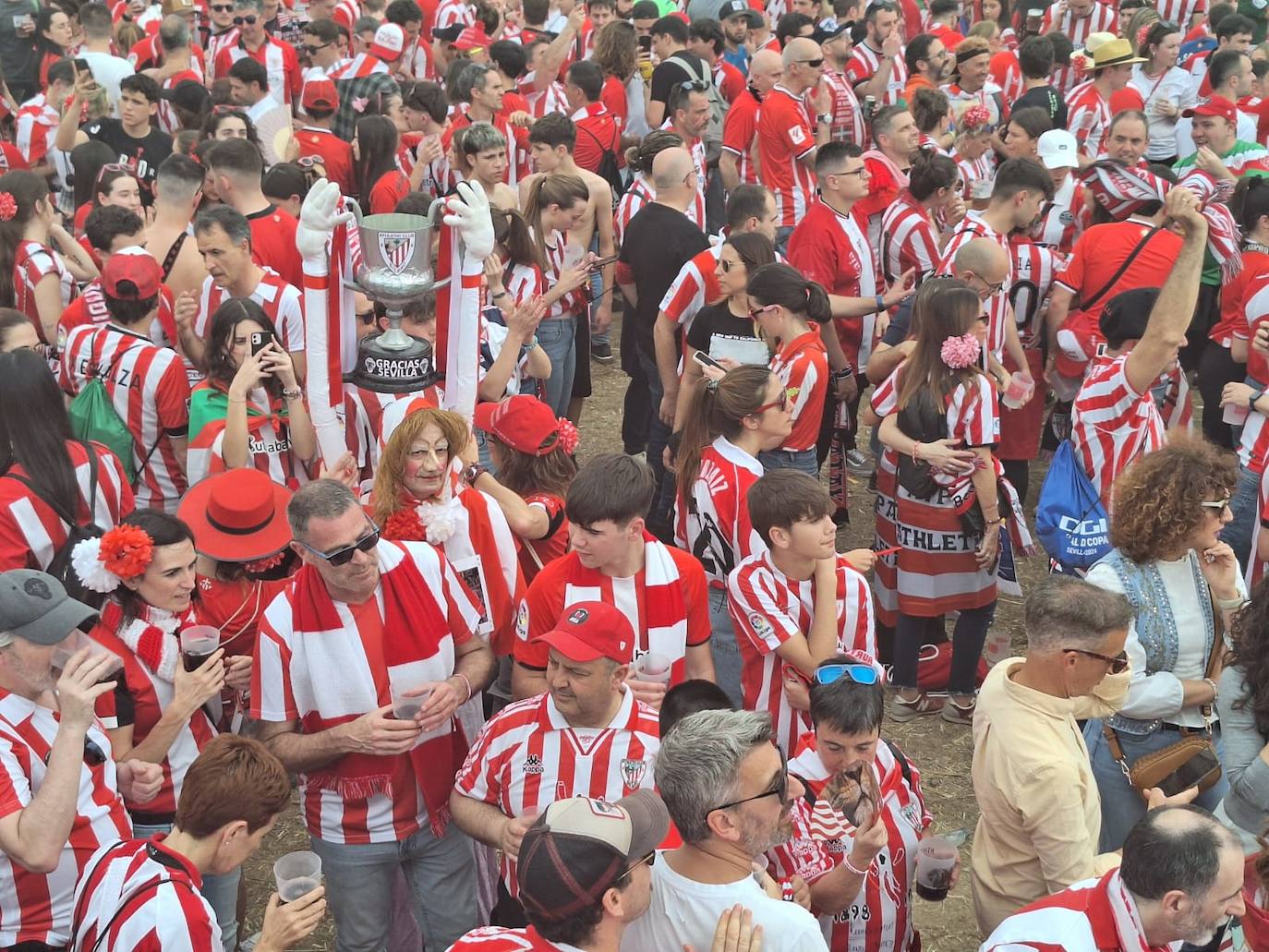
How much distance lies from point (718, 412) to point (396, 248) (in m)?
1.42

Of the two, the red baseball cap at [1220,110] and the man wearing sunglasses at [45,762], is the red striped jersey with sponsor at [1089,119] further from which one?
the man wearing sunglasses at [45,762]

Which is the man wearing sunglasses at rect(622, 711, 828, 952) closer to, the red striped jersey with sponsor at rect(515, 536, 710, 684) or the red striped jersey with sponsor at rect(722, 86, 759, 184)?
the red striped jersey with sponsor at rect(515, 536, 710, 684)

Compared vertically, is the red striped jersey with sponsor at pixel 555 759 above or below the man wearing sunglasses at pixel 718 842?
below

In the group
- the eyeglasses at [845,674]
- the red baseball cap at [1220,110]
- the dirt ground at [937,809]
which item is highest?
the red baseball cap at [1220,110]

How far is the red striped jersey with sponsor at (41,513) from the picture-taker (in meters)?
4.31

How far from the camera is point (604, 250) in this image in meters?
8.05

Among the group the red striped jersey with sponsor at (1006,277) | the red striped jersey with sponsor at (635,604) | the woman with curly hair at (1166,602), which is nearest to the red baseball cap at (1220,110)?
the red striped jersey with sponsor at (1006,277)

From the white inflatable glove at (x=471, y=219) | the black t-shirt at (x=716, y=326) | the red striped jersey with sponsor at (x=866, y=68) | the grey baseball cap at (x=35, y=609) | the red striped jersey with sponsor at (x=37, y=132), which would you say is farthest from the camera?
the red striped jersey with sponsor at (x=866, y=68)

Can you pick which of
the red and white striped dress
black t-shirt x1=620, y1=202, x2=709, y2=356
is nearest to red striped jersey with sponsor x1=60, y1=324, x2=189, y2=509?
black t-shirt x1=620, y1=202, x2=709, y2=356

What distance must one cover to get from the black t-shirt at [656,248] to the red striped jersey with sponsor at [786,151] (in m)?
2.16

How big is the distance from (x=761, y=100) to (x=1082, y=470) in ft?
16.9

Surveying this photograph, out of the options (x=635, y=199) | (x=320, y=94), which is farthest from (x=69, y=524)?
(x=320, y=94)

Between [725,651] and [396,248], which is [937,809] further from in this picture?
[396,248]

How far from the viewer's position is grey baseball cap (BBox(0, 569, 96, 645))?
10.7 feet
